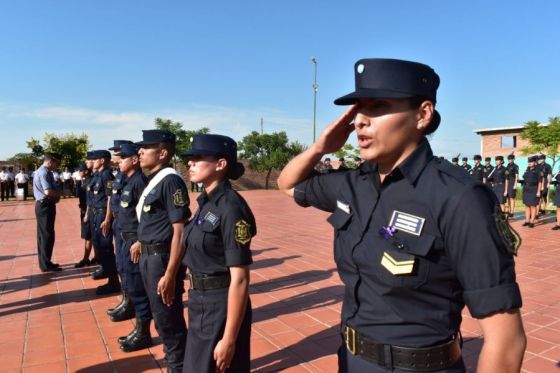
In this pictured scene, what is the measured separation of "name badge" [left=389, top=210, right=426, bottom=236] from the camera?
4.38ft

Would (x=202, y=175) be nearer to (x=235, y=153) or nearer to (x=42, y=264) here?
(x=235, y=153)

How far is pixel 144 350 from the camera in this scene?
12.4 feet

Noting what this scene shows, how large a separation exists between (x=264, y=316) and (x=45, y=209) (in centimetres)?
441

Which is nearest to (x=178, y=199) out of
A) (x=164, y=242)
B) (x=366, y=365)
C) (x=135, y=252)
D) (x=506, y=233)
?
(x=164, y=242)

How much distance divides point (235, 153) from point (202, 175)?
0.91 feet

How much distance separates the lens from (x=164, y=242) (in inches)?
132

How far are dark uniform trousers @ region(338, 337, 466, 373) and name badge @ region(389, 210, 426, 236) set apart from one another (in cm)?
43

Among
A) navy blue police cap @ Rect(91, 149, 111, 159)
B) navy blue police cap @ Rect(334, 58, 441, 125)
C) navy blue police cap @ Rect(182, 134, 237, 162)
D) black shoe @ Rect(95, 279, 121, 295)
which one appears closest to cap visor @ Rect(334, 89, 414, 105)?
navy blue police cap @ Rect(334, 58, 441, 125)

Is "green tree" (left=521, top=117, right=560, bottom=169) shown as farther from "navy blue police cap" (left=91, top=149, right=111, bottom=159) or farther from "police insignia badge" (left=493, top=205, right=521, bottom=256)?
"police insignia badge" (left=493, top=205, right=521, bottom=256)

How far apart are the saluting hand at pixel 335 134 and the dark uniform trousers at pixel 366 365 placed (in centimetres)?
87

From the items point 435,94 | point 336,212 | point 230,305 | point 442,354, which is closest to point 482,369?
point 442,354

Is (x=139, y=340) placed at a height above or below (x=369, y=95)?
below

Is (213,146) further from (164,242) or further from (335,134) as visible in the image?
(164,242)

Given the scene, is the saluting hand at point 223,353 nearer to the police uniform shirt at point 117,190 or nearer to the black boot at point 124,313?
the black boot at point 124,313
